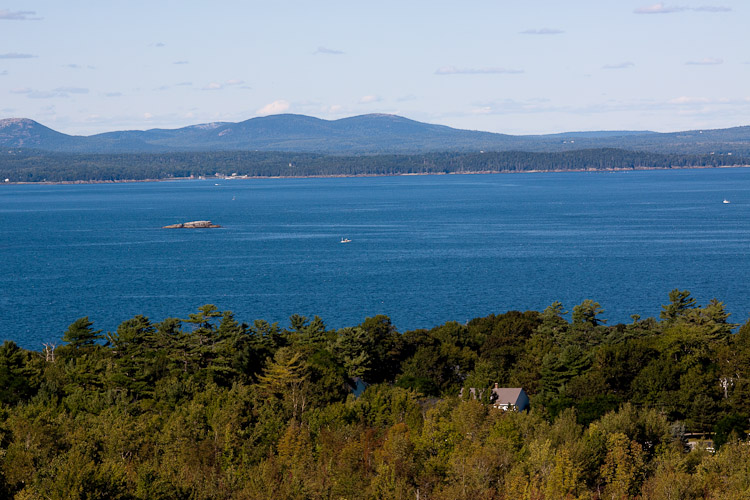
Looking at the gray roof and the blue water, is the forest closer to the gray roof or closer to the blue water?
the gray roof

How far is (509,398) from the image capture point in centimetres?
3931

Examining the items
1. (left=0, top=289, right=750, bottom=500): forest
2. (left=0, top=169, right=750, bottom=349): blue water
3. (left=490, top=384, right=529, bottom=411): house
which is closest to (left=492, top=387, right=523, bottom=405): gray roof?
(left=490, top=384, right=529, bottom=411): house

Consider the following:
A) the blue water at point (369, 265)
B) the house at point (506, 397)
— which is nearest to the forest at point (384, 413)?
the house at point (506, 397)

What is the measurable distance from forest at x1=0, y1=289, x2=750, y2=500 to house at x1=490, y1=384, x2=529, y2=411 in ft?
2.49

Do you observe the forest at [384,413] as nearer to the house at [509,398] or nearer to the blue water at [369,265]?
the house at [509,398]

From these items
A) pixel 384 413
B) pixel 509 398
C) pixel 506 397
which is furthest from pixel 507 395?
pixel 384 413

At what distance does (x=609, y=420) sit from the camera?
30.9 meters

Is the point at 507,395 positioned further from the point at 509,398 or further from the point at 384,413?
the point at 384,413

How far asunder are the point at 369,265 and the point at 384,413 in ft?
219

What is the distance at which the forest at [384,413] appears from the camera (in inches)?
1011

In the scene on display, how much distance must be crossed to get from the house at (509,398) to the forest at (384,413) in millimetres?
759

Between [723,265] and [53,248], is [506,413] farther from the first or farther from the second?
[53,248]

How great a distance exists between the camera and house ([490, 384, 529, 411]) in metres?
38.0

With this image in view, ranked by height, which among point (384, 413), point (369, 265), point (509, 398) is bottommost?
point (369, 265)
